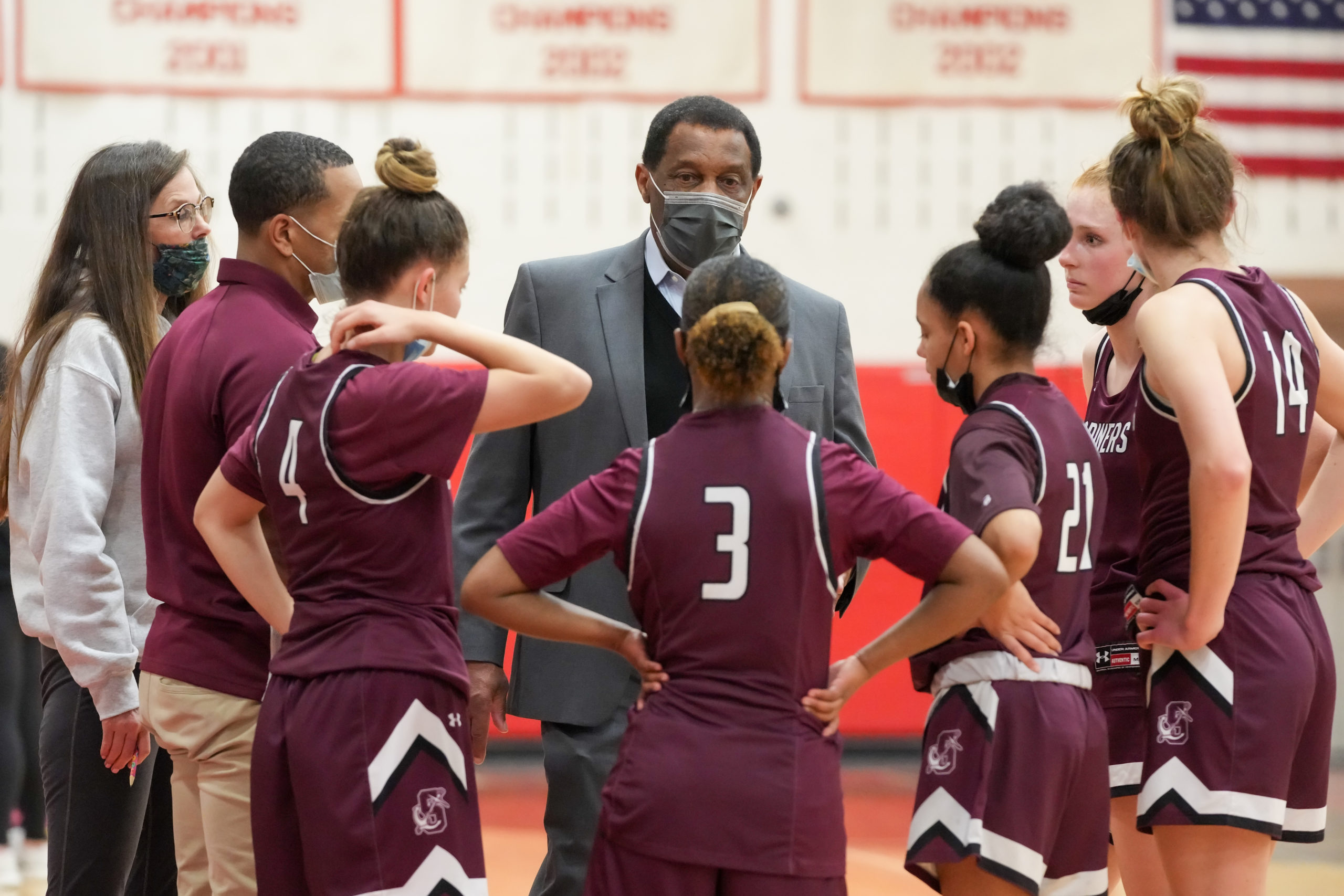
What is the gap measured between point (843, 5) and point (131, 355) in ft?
15.4

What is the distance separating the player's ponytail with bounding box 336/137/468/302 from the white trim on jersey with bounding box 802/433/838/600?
65 centimetres

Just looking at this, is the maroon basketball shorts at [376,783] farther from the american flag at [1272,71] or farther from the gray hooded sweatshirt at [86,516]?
the american flag at [1272,71]

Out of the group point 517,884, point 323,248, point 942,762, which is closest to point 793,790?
point 942,762

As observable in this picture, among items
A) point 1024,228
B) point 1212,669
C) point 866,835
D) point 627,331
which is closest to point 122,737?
point 627,331

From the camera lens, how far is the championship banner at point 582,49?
628 centimetres

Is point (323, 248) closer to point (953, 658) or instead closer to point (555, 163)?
point (953, 658)

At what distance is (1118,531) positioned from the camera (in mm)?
2633

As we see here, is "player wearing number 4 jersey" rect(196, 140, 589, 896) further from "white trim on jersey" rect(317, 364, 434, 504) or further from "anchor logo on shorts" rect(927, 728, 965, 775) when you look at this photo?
"anchor logo on shorts" rect(927, 728, 965, 775)

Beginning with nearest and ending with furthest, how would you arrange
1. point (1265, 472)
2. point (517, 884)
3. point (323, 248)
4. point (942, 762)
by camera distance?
point (942, 762) < point (1265, 472) < point (323, 248) < point (517, 884)

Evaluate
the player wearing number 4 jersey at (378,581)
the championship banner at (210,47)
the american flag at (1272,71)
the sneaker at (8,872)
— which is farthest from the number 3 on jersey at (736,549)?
the american flag at (1272,71)

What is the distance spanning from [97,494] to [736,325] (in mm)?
1376

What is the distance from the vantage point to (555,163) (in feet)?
21.2

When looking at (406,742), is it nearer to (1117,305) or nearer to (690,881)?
(690,881)

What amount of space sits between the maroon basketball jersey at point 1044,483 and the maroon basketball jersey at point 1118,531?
0.49 metres
